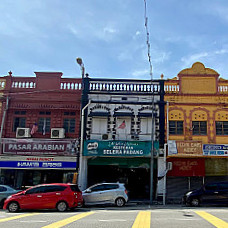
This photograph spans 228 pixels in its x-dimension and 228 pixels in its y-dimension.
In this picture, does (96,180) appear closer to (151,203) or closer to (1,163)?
(151,203)

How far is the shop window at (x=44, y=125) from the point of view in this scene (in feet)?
71.7

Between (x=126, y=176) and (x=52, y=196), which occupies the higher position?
(x=126, y=176)

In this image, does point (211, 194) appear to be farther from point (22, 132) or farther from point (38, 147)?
point (22, 132)

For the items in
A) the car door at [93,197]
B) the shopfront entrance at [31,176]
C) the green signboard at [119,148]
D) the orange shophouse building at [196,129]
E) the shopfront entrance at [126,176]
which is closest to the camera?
the car door at [93,197]

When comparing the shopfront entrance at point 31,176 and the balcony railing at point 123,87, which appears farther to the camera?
the balcony railing at point 123,87

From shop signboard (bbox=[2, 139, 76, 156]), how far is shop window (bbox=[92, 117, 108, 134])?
1.92 m

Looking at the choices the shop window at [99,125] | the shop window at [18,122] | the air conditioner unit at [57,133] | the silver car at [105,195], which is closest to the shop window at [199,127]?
the shop window at [99,125]

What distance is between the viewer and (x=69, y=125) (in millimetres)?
21938

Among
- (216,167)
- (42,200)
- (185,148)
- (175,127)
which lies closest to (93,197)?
(42,200)

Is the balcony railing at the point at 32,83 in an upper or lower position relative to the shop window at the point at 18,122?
upper

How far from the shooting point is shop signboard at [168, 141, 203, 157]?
2008 centimetres

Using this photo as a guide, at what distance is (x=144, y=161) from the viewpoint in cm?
2128

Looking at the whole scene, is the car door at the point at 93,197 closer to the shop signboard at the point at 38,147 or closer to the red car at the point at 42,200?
the red car at the point at 42,200

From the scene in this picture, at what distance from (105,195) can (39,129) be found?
27.5ft
